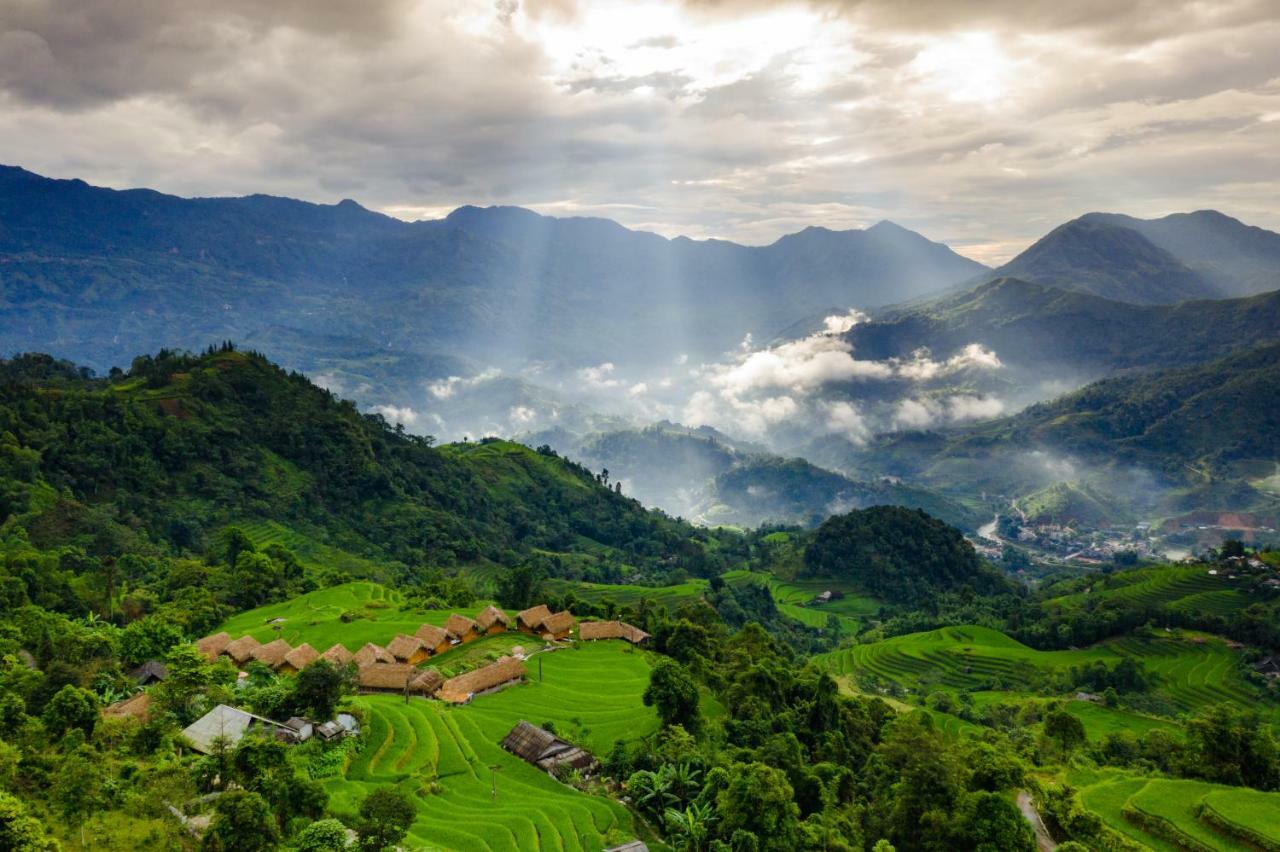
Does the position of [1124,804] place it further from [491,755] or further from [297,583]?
[297,583]

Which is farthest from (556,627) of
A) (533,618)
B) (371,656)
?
(371,656)

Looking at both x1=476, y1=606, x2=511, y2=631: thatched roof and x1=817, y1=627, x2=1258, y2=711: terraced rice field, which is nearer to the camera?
x1=476, y1=606, x2=511, y2=631: thatched roof

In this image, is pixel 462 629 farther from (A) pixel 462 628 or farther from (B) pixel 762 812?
(B) pixel 762 812

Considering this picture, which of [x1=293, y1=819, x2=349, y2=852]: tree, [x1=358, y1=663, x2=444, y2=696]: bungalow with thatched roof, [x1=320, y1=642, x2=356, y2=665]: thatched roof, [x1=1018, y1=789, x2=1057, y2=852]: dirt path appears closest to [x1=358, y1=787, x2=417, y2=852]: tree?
[x1=293, y1=819, x2=349, y2=852]: tree

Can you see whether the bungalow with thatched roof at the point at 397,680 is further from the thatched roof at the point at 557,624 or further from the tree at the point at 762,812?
the tree at the point at 762,812

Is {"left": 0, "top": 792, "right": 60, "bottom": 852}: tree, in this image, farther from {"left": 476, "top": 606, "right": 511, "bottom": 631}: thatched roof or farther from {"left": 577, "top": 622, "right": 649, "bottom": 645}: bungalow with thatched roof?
{"left": 577, "top": 622, "right": 649, "bottom": 645}: bungalow with thatched roof

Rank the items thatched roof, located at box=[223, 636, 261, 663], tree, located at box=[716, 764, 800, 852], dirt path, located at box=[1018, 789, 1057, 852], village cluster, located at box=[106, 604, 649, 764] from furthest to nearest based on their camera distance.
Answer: thatched roof, located at box=[223, 636, 261, 663], dirt path, located at box=[1018, 789, 1057, 852], village cluster, located at box=[106, 604, 649, 764], tree, located at box=[716, 764, 800, 852]

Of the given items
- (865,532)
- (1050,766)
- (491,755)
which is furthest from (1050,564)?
(491,755)
